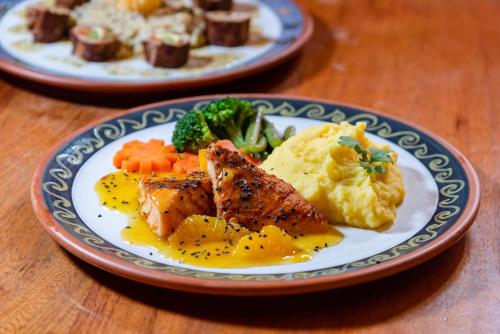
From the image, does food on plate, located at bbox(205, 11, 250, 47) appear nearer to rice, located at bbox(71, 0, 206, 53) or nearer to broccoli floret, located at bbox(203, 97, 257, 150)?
rice, located at bbox(71, 0, 206, 53)

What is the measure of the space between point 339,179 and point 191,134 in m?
0.99

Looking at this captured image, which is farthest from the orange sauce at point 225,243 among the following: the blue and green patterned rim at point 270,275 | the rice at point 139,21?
the rice at point 139,21

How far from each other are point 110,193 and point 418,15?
4356 millimetres

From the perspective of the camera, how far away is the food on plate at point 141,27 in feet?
17.8

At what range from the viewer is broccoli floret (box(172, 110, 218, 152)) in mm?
4035

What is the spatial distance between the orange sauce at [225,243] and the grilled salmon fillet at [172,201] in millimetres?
52

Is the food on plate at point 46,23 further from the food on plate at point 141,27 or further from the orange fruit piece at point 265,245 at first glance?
the orange fruit piece at point 265,245

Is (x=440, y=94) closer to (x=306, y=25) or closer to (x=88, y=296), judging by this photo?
(x=306, y=25)

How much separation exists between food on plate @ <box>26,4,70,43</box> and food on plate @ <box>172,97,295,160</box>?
2.12 m

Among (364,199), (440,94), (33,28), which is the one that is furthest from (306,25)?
(364,199)

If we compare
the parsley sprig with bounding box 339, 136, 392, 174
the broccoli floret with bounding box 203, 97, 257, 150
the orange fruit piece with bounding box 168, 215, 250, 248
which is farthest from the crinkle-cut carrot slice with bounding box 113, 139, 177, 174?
the parsley sprig with bounding box 339, 136, 392, 174

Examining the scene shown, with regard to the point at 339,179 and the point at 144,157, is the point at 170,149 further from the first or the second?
the point at 339,179

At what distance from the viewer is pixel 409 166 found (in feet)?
12.8

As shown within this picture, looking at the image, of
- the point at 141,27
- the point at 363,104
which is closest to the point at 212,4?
the point at 141,27
